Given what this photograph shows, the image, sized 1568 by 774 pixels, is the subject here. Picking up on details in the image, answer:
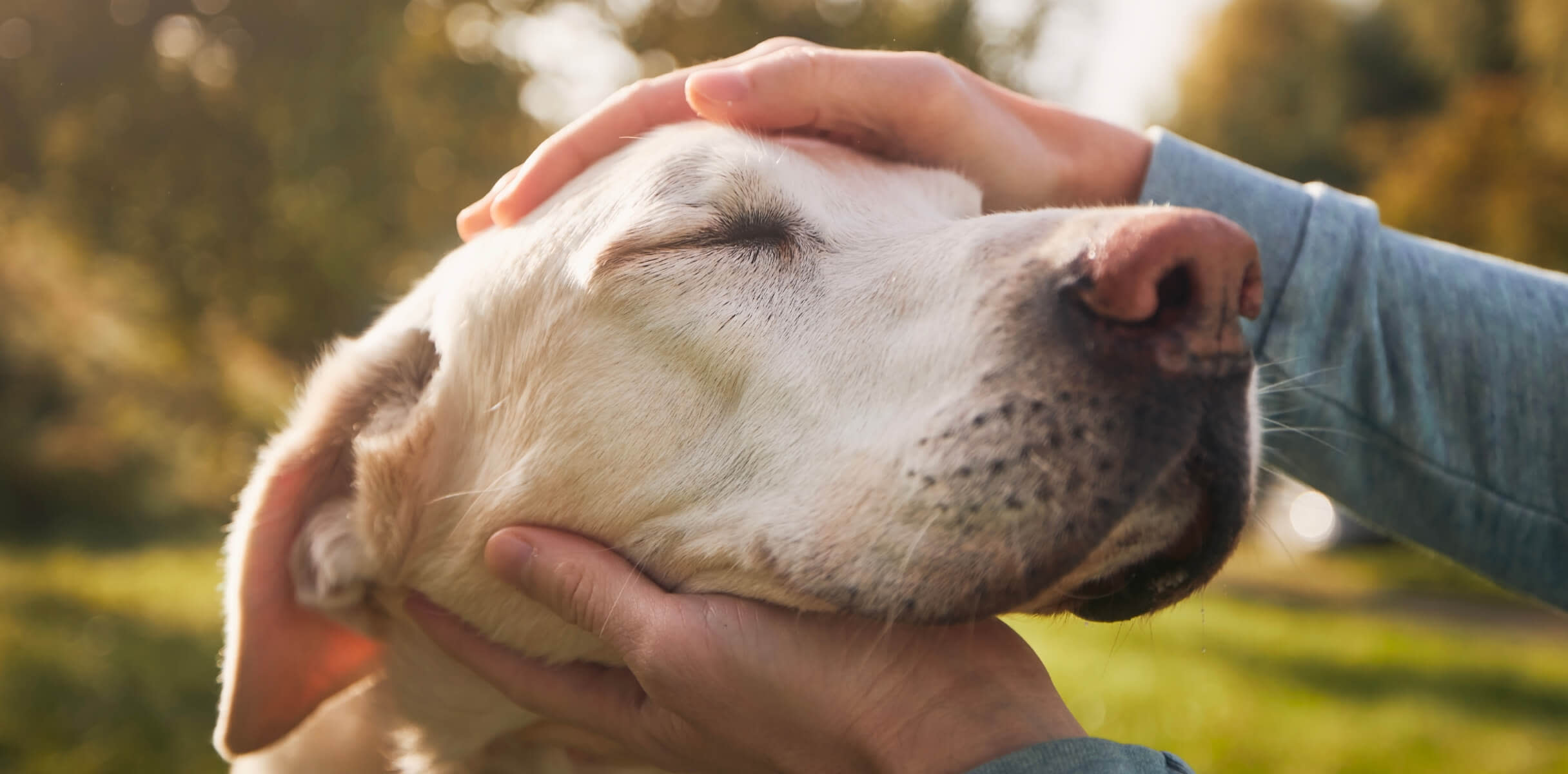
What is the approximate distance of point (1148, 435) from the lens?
1512mm

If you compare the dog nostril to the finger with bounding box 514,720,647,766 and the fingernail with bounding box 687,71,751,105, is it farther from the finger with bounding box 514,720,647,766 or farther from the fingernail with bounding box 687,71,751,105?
the finger with bounding box 514,720,647,766

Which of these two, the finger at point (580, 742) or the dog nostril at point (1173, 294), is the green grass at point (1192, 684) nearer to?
the dog nostril at point (1173, 294)

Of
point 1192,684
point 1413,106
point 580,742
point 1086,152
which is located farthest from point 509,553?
point 1413,106

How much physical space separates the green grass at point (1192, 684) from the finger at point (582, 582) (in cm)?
103

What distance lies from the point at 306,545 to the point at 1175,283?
1.83 m

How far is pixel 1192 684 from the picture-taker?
702 centimetres

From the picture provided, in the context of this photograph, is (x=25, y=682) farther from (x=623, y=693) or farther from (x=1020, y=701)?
(x=1020, y=701)

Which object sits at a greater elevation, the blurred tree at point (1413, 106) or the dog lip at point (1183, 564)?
the dog lip at point (1183, 564)

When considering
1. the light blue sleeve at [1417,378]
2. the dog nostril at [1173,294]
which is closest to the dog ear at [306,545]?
the dog nostril at [1173,294]

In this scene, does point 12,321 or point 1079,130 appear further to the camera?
point 12,321

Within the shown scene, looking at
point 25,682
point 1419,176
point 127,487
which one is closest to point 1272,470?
point 25,682

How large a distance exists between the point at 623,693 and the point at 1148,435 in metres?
1.12

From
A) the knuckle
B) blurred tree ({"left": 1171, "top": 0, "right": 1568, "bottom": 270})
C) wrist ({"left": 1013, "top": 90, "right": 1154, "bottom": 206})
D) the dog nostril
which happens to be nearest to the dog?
the dog nostril

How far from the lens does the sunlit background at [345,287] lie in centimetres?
644
